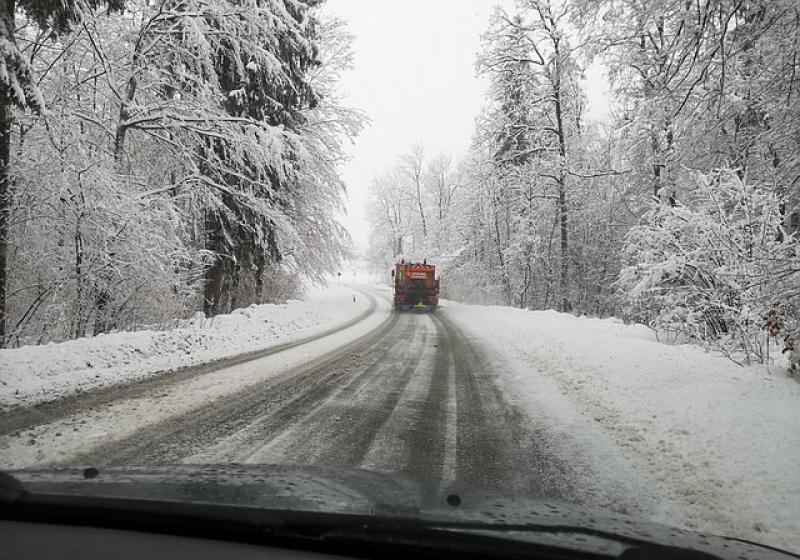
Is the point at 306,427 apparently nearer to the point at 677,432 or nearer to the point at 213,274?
the point at 677,432

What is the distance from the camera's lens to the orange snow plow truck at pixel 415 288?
81.0 feet

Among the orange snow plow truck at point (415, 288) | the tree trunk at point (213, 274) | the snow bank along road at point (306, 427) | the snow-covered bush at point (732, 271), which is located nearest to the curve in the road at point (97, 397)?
the snow bank along road at point (306, 427)

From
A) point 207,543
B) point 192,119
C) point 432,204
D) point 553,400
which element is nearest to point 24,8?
point 192,119

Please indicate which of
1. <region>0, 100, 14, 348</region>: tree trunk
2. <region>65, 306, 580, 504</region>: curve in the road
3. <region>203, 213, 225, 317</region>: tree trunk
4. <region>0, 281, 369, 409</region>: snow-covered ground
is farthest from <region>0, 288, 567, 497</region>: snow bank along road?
<region>203, 213, 225, 317</region>: tree trunk

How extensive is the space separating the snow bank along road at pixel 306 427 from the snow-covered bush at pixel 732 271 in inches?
145

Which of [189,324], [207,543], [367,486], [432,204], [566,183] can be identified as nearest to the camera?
[207,543]

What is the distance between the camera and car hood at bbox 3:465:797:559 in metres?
1.52

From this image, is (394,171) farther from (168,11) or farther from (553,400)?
(553,400)

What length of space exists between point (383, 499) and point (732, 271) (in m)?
7.79

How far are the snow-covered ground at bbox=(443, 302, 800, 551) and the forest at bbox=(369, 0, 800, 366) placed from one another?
1062 millimetres

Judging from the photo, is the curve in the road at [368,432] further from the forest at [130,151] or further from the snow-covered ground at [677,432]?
the forest at [130,151]

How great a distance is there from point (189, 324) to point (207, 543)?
9.81m

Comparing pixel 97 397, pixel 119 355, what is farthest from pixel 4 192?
pixel 97 397

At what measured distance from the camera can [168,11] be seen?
896cm
